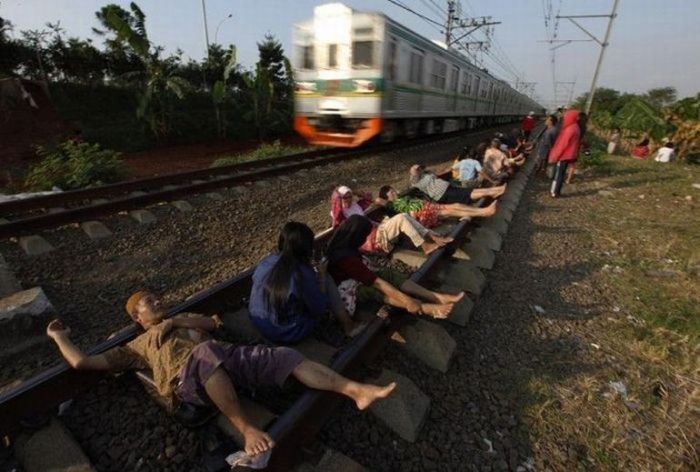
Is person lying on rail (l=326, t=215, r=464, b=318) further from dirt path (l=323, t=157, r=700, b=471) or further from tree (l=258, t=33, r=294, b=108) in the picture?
tree (l=258, t=33, r=294, b=108)

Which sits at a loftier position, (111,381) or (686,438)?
(111,381)

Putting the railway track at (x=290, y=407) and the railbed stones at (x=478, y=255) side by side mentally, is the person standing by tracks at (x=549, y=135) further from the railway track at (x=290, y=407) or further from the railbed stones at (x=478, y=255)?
the railway track at (x=290, y=407)

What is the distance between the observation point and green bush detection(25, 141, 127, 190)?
7.38 m

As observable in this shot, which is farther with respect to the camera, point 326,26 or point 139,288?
point 326,26

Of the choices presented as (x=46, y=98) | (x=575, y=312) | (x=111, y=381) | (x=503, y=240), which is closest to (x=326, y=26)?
(x=503, y=240)

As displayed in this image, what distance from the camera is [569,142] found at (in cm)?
816

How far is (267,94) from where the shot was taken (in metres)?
18.2

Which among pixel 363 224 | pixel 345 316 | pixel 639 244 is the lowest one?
pixel 639 244

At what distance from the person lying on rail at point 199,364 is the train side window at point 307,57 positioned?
9.01 metres

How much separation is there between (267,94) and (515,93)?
21.4 meters

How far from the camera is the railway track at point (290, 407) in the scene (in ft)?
6.66

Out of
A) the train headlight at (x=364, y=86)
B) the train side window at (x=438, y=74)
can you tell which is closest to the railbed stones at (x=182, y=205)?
the train headlight at (x=364, y=86)

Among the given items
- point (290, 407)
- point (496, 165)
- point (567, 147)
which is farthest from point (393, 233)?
point (567, 147)

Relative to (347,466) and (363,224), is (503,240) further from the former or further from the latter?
(347,466)
